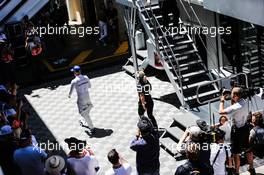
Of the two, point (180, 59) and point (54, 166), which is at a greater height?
point (180, 59)

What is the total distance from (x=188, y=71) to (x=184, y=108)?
1.54 meters

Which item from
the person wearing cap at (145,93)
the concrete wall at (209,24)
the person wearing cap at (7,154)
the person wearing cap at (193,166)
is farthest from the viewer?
the concrete wall at (209,24)

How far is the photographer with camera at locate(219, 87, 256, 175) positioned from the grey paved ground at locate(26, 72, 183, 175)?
1.71 m

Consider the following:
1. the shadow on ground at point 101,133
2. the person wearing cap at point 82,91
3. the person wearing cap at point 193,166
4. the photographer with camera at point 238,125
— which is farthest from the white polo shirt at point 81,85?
the person wearing cap at point 193,166

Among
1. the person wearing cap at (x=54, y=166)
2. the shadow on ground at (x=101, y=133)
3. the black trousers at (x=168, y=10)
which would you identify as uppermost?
the black trousers at (x=168, y=10)

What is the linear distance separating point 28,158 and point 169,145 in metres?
4.29

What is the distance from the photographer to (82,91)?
1291cm

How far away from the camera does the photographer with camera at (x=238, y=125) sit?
980 centimetres

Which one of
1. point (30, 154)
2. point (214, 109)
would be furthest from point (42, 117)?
point (30, 154)

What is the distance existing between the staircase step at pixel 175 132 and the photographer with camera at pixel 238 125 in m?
2.05

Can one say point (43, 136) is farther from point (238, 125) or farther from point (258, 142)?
point (258, 142)

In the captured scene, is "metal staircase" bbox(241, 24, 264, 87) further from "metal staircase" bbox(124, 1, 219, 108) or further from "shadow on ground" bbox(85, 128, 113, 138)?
"shadow on ground" bbox(85, 128, 113, 138)

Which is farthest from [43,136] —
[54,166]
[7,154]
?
[54,166]

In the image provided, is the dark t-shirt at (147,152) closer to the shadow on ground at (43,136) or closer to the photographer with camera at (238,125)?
the photographer with camera at (238,125)
